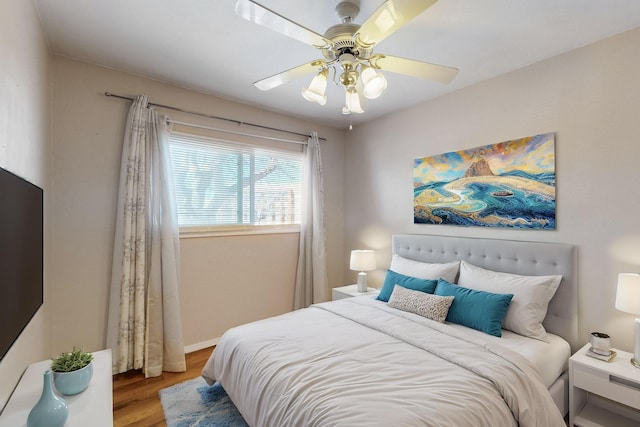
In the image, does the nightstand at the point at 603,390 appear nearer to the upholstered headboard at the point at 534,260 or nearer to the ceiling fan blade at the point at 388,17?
the upholstered headboard at the point at 534,260

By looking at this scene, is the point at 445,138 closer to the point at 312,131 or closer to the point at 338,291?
the point at 312,131

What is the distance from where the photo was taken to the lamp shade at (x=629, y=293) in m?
1.77

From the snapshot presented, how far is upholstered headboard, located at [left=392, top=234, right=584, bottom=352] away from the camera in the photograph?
2.19 metres

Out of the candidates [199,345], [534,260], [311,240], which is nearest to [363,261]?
[311,240]

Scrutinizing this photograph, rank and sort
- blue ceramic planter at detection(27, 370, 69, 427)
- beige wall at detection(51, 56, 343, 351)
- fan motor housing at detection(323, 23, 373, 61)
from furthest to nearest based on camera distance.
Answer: beige wall at detection(51, 56, 343, 351) < fan motor housing at detection(323, 23, 373, 61) < blue ceramic planter at detection(27, 370, 69, 427)

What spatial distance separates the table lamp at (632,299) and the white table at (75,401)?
2727 mm

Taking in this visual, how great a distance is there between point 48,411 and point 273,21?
1.82 metres

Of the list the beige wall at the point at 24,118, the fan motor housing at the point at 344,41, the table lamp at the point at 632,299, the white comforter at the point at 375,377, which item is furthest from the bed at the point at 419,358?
the fan motor housing at the point at 344,41

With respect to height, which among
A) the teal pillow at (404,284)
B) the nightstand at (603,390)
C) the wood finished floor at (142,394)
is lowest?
the wood finished floor at (142,394)

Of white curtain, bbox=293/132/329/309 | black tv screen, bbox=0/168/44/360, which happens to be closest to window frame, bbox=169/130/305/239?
white curtain, bbox=293/132/329/309

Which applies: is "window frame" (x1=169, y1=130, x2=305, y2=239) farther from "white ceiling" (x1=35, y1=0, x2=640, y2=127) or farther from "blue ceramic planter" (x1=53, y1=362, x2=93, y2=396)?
"blue ceramic planter" (x1=53, y1=362, x2=93, y2=396)

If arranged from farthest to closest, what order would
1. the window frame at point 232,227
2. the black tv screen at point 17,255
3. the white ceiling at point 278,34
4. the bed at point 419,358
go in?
the window frame at point 232,227, the white ceiling at point 278,34, the bed at point 419,358, the black tv screen at point 17,255

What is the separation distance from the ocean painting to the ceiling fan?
1.19 meters

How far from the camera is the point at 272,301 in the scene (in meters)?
3.59
